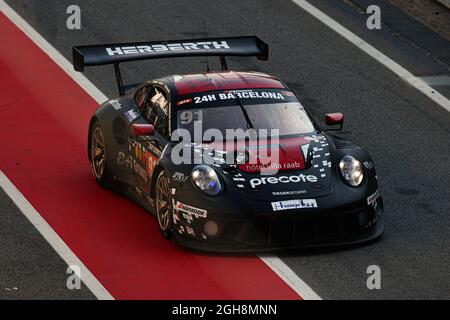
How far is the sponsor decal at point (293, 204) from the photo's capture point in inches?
492

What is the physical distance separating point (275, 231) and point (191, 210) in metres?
0.80

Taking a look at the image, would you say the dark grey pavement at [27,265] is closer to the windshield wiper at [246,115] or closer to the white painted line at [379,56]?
the windshield wiper at [246,115]

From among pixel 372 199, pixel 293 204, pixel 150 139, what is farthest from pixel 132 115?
pixel 372 199

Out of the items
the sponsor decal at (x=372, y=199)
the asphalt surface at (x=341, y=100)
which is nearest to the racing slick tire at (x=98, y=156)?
the asphalt surface at (x=341, y=100)

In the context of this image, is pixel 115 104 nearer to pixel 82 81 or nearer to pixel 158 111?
pixel 158 111

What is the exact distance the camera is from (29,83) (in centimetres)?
1853

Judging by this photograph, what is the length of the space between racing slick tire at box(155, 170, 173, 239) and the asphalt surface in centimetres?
109

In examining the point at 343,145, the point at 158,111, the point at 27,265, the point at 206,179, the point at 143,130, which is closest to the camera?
the point at 27,265

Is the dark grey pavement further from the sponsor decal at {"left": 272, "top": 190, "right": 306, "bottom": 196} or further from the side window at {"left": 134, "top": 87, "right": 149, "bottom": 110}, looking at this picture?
the sponsor decal at {"left": 272, "top": 190, "right": 306, "bottom": 196}

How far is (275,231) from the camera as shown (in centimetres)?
1250

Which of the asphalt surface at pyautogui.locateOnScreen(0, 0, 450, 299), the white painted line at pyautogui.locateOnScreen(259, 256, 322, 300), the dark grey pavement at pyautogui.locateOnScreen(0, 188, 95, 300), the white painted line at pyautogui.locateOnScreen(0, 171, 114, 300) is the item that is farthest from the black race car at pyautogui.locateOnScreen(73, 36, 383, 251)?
the dark grey pavement at pyautogui.locateOnScreen(0, 188, 95, 300)

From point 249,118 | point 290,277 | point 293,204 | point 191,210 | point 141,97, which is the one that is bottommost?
point 290,277

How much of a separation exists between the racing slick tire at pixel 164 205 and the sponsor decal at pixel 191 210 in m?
0.17

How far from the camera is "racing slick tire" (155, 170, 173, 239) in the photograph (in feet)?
42.6
